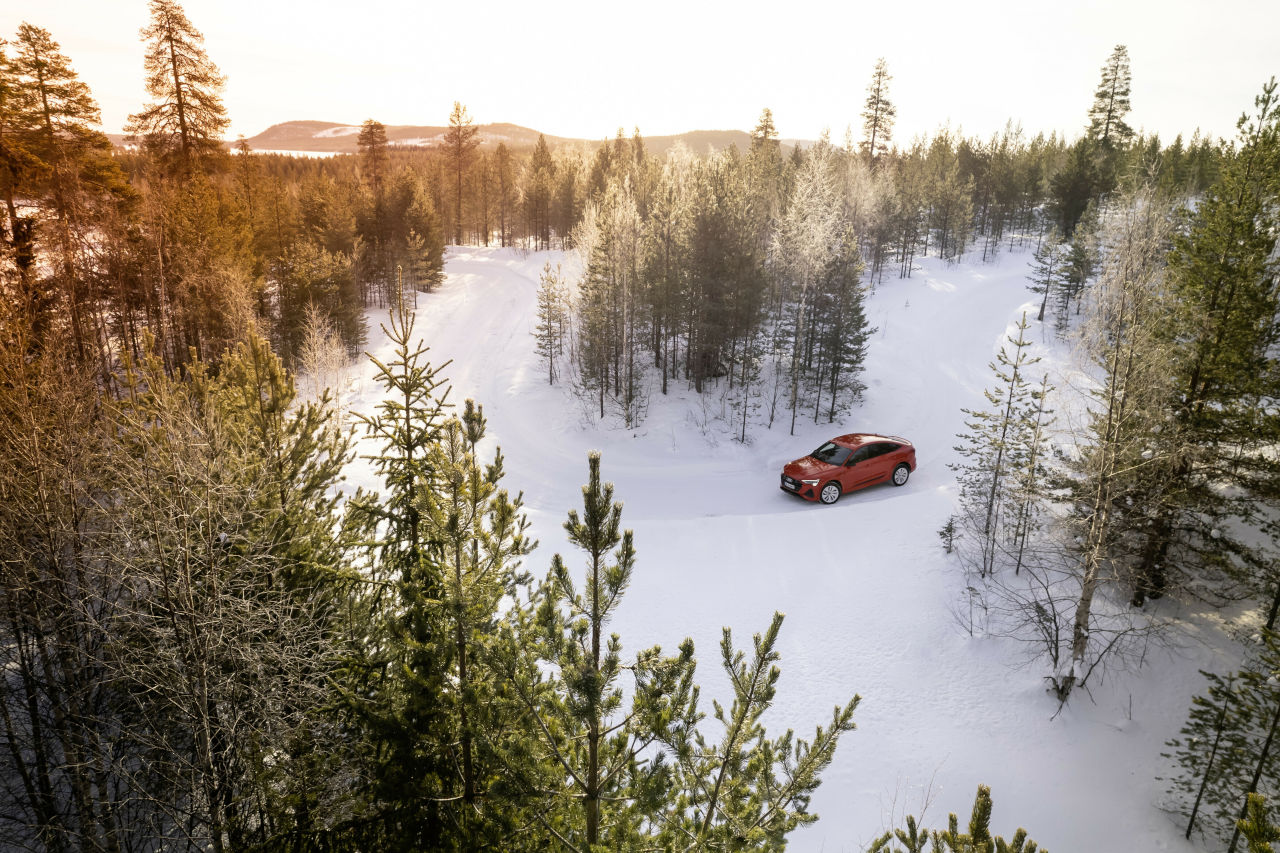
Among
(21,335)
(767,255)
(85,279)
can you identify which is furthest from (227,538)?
(767,255)

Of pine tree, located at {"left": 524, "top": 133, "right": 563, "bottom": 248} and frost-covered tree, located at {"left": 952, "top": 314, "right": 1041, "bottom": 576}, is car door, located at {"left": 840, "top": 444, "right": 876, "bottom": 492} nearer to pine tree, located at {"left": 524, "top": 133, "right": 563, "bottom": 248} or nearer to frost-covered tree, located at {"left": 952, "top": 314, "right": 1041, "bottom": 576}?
frost-covered tree, located at {"left": 952, "top": 314, "right": 1041, "bottom": 576}

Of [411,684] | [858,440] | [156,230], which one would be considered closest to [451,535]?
[411,684]

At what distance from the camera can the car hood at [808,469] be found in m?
18.3

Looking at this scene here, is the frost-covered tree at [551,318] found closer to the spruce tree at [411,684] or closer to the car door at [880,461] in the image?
the car door at [880,461]

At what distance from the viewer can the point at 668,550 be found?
1498 centimetres

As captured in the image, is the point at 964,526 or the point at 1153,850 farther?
the point at 964,526

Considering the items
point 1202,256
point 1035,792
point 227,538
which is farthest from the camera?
point 1202,256

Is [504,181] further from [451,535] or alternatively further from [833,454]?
[451,535]

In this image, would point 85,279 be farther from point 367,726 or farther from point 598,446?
point 367,726

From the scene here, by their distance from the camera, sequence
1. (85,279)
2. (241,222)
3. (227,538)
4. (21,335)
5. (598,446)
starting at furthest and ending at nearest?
1. (241,222)
2. (598,446)
3. (85,279)
4. (21,335)
5. (227,538)

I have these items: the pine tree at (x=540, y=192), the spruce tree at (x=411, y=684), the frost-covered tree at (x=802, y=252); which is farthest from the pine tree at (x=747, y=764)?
the pine tree at (x=540, y=192)

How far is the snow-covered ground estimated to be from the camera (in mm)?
8992

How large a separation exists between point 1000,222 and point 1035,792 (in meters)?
65.0

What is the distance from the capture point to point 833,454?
738 inches
